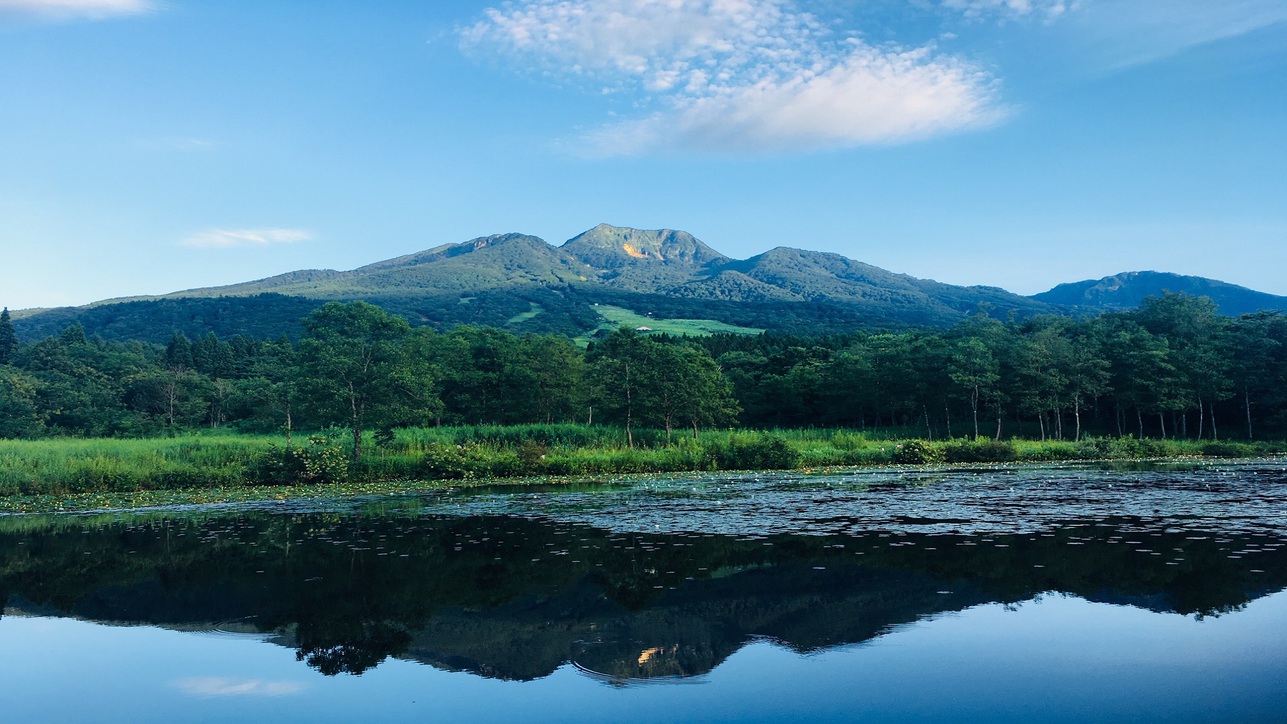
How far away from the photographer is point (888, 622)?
9.79 m

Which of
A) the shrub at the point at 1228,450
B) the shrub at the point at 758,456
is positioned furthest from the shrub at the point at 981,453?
the shrub at the point at 1228,450

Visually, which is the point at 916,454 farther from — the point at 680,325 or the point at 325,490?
the point at 680,325

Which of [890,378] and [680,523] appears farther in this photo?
[890,378]

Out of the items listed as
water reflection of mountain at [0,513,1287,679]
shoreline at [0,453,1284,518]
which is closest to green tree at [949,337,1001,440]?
shoreline at [0,453,1284,518]

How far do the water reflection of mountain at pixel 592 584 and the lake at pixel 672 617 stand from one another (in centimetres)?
6

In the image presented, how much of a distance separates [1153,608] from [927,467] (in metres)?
29.7

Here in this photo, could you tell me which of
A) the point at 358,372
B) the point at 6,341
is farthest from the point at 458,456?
the point at 6,341

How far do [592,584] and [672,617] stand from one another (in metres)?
2.35

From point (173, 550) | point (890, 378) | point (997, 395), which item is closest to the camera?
point (173, 550)

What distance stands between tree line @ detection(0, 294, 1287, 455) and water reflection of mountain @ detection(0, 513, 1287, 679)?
20.0 meters

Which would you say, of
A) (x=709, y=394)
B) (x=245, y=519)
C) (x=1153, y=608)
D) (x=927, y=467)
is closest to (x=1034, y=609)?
(x=1153, y=608)

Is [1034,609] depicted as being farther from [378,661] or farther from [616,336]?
[616,336]

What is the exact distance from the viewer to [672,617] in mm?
10180

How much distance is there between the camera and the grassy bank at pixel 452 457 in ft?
100
